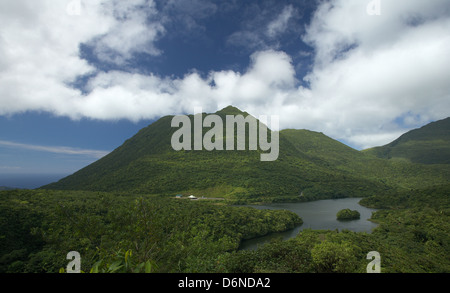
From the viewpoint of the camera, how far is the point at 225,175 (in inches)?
3632

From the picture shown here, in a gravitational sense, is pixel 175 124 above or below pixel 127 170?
above

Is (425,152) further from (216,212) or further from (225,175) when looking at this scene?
(216,212)

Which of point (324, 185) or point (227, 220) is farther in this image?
point (324, 185)

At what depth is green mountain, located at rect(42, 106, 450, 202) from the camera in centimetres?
8362

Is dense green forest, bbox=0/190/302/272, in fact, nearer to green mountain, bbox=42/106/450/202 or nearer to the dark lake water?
the dark lake water

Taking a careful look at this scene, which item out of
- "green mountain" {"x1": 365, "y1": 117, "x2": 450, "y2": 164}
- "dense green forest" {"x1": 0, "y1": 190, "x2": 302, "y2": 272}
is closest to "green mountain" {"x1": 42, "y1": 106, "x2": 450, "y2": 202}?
"dense green forest" {"x1": 0, "y1": 190, "x2": 302, "y2": 272}

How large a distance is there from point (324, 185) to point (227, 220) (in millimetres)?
70138

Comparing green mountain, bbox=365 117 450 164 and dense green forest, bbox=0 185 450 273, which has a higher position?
green mountain, bbox=365 117 450 164

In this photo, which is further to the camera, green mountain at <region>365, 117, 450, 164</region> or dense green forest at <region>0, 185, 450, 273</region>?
green mountain at <region>365, 117, 450, 164</region>

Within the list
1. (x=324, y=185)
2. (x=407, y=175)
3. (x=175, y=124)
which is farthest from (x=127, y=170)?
(x=407, y=175)

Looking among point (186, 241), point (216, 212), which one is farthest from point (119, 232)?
point (216, 212)

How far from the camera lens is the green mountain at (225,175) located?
8362 cm
